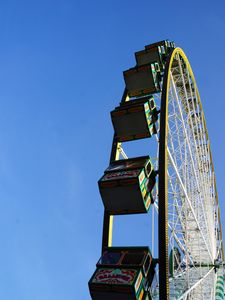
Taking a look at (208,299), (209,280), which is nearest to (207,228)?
(209,280)

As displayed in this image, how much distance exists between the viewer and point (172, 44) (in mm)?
15016

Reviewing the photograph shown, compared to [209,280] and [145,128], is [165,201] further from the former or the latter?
[209,280]

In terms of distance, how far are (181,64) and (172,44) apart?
168 centimetres

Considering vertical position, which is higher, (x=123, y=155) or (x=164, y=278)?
(x=123, y=155)

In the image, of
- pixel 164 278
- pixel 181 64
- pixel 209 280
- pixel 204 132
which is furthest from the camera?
pixel 204 132

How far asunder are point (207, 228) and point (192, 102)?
6.21 meters

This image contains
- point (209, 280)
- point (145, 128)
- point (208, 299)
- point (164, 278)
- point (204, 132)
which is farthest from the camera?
point (204, 132)

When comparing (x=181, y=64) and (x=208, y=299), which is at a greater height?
(x=181, y=64)

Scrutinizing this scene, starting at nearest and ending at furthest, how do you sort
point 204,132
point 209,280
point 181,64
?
1. point 209,280
2. point 181,64
3. point 204,132

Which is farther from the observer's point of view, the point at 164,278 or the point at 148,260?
the point at 148,260

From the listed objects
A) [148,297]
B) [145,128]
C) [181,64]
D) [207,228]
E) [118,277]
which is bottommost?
[207,228]

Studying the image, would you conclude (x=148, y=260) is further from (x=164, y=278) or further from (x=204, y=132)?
(x=204, y=132)

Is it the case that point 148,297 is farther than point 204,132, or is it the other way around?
point 204,132

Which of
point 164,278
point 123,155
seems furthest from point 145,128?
point 164,278
